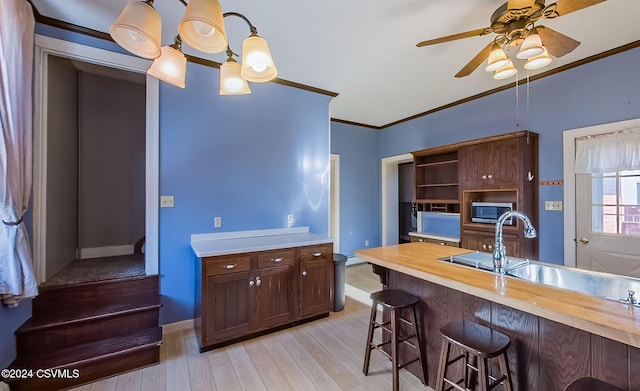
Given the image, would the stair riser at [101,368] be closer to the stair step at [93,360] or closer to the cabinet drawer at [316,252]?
the stair step at [93,360]

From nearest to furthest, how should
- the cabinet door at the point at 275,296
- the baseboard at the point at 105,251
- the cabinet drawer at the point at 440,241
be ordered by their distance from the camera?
the cabinet door at the point at 275,296
the baseboard at the point at 105,251
the cabinet drawer at the point at 440,241

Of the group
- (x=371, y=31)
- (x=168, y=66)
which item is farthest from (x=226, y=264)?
(x=371, y=31)

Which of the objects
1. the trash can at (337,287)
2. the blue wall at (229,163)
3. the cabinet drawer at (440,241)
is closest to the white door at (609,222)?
the cabinet drawer at (440,241)

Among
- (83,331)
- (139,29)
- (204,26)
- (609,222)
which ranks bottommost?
(83,331)

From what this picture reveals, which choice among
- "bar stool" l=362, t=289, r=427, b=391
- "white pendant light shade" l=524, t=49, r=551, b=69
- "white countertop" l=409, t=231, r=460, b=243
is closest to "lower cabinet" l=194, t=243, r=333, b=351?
"bar stool" l=362, t=289, r=427, b=391

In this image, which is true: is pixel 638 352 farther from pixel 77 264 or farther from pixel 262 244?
pixel 77 264

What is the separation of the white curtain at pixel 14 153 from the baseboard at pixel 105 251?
161cm

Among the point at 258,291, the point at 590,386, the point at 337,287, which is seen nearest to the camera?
the point at 590,386

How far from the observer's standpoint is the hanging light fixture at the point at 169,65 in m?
1.41

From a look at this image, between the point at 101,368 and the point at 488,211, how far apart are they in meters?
4.35

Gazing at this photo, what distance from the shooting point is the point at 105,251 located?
3355 millimetres

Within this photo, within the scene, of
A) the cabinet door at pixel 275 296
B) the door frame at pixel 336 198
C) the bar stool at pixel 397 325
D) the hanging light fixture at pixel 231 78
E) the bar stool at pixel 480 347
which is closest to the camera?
the bar stool at pixel 480 347

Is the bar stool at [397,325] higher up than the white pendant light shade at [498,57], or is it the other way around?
the white pendant light shade at [498,57]

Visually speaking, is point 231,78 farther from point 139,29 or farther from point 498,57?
point 498,57
